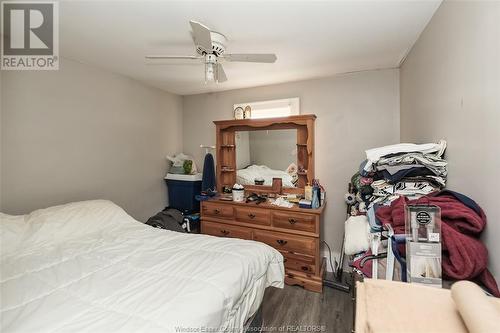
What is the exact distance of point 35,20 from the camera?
64.5 inches

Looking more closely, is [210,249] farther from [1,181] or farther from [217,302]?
[1,181]

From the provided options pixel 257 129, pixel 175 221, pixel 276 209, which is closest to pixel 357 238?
pixel 276 209

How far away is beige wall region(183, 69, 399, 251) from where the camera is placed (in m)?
2.53

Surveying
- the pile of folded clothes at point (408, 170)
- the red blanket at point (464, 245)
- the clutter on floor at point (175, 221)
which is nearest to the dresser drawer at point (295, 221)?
the pile of folded clothes at point (408, 170)

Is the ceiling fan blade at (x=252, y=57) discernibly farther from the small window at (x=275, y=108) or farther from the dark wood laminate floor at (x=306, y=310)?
the dark wood laminate floor at (x=306, y=310)

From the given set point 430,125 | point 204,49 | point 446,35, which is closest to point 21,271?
point 204,49

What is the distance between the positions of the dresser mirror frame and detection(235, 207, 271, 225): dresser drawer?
434mm

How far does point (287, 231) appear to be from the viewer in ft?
8.10

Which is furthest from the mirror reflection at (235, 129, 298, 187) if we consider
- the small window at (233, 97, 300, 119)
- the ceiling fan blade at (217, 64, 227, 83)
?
the ceiling fan blade at (217, 64, 227, 83)

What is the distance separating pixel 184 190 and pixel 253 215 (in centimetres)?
121

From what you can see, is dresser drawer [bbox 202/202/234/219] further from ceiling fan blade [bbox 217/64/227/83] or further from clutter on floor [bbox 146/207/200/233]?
ceiling fan blade [bbox 217/64/227/83]

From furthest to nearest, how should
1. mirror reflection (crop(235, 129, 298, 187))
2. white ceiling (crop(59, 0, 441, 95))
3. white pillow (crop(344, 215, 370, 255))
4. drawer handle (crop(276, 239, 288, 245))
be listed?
mirror reflection (crop(235, 129, 298, 187))
drawer handle (crop(276, 239, 288, 245))
white ceiling (crop(59, 0, 441, 95))
white pillow (crop(344, 215, 370, 255))

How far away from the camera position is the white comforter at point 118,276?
0.98 m

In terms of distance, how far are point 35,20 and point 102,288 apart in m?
1.93
